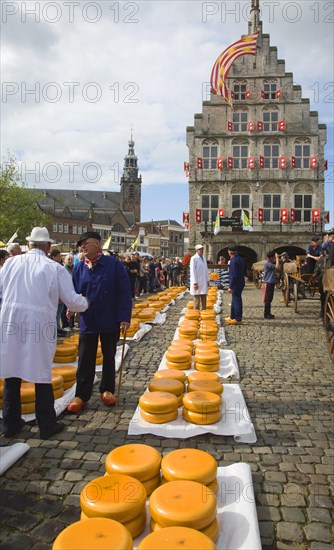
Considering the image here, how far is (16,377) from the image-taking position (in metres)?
3.87

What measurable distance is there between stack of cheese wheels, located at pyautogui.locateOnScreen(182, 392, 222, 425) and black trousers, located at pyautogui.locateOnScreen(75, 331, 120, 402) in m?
1.14

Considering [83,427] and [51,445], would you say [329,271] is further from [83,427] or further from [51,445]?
[51,445]

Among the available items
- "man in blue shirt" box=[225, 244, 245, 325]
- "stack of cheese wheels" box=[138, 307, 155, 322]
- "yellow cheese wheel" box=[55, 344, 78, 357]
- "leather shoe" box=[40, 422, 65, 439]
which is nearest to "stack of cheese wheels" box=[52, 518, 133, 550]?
"leather shoe" box=[40, 422, 65, 439]

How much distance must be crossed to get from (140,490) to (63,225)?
78.5m

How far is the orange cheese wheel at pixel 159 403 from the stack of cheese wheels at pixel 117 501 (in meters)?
1.45

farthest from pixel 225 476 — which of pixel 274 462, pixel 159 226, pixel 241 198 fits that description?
pixel 159 226

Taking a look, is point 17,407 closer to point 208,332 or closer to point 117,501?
point 117,501

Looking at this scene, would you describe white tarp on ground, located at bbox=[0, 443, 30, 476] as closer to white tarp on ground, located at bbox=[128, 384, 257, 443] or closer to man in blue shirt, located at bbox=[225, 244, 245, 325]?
white tarp on ground, located at bbox=[128, 384, 257, 443]

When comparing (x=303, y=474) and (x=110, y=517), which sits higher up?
(x=110, y=517)

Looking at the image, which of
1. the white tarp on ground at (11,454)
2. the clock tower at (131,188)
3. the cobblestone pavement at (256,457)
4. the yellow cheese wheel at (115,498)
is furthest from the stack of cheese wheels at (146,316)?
the clock tower at (131,188)

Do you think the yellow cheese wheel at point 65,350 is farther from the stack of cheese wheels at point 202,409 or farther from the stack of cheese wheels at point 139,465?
the stack of cheese wheels at point 139,465

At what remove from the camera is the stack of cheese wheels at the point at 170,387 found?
443cm

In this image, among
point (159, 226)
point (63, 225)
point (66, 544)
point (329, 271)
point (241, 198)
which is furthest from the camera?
point (159, 226)

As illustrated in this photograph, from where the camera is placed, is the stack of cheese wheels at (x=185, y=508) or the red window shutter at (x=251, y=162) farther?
the red window shutter at (x=251, y=162)
